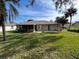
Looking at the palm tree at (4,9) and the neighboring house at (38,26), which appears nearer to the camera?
the palm tree at (4,9)

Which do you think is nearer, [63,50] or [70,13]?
[63,50]

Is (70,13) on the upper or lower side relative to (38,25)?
upper

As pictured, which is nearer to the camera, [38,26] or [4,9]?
[4,9]

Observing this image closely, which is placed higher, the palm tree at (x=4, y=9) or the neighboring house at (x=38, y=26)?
the palm tree at (x=4, y=9)

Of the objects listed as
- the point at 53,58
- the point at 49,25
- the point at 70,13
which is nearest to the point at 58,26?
the point at 49,25

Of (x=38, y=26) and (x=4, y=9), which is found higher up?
(x=4, y=9)

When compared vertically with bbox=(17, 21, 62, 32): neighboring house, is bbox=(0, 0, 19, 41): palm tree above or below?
above

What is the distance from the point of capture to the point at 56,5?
15312 mm

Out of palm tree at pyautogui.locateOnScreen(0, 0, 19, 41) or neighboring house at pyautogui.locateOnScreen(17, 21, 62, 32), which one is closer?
palm tree at pyautogui.locateOnScreen(0, 0, 19, 41)

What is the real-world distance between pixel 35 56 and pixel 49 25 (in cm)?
3574

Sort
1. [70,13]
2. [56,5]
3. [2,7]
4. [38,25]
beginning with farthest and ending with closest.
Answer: [70,13], [38,25], [2,7], [56,5]

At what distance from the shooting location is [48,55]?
513 inches

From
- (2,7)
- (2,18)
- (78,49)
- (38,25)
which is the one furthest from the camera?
(38,25)

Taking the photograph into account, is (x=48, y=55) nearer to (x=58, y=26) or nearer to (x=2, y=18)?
(x=2, y=18)
